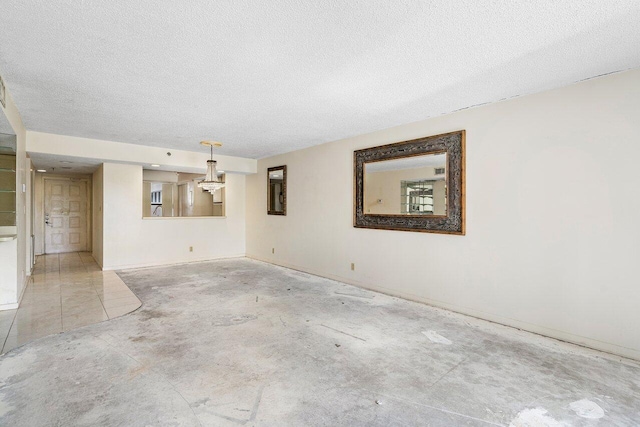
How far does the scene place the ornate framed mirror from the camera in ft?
12.0

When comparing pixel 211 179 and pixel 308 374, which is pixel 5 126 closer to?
pixel 211 179

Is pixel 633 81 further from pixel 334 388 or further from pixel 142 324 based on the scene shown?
pixel 142 324

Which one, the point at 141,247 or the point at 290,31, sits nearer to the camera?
the point at 290,31

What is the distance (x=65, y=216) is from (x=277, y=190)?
5865 millimetres

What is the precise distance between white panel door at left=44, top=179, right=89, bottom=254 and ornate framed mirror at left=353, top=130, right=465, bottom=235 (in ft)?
25.2

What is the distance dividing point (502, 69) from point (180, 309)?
13.1 feet

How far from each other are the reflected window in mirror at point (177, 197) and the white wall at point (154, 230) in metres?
0.70

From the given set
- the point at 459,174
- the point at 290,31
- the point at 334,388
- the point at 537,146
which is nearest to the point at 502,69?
the point at 537,146

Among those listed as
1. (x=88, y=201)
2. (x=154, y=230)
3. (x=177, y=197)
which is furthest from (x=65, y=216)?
(x=154, y=230)

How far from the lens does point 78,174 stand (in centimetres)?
790

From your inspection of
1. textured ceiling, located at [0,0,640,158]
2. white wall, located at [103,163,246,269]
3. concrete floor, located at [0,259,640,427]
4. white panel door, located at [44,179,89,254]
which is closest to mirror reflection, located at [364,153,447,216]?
textured ceiling, located at [0,0,640,158]

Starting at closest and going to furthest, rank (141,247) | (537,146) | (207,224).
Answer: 1. (537,146)
2. (141,247)
3. (207,224)

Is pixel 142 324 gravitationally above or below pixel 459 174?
below

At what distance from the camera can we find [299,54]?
2.36 metres
